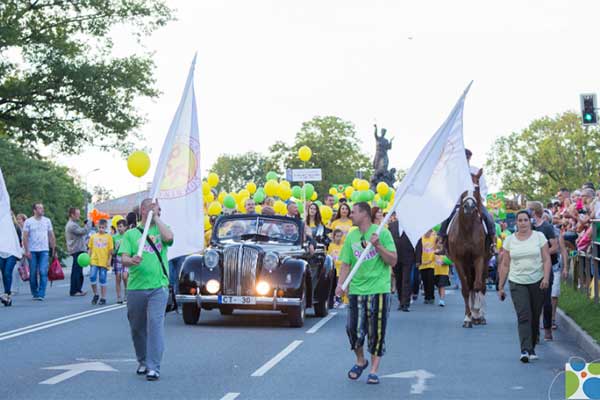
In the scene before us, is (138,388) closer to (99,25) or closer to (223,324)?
(223,324)

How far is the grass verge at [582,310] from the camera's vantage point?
46.0ft

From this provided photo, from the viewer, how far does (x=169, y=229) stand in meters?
10.5

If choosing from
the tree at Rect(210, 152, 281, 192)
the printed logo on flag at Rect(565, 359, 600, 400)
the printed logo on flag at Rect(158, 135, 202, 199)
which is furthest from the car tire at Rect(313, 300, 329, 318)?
the tree at Rect(210, 152, 281, 192)

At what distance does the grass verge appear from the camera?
1403 cm

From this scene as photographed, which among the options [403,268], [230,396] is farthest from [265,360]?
[403,268]

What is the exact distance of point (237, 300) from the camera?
15.1m

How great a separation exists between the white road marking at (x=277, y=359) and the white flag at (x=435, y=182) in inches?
76.1

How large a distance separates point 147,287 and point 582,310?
8.66 metres

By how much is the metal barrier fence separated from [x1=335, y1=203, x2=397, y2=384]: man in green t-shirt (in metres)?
7.49

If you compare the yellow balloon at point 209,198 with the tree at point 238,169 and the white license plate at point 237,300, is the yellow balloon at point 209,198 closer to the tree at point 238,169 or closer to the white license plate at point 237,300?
the white license plate at point 237,300

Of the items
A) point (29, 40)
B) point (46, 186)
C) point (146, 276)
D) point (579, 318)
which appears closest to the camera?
point (146, 276)

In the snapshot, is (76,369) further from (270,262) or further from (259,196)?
(259,196)

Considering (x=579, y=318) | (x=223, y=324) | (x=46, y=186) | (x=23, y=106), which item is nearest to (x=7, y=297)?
(x=223, y=324)

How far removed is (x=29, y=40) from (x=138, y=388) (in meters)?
31.9
